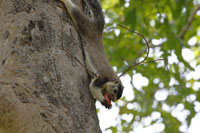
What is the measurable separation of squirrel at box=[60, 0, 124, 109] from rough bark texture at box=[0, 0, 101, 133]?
0.28m

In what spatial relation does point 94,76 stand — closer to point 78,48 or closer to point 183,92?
point 78,48

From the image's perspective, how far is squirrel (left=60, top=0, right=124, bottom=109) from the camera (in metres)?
2.77

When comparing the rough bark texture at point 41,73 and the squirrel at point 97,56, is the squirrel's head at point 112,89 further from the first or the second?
the rough bark texture at point 41,73

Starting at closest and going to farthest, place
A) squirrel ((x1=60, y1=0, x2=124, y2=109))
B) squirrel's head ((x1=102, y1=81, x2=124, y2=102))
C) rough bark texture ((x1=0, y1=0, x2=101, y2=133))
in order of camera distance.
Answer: rough bark texture ((x1=0, y1=0, x2=101, y2=133)) < squirrel ((x1=60, y1=0, x2=124, y2=109)) < squirrel's head ((x1=102, y1=81, x2=124, y2=102))

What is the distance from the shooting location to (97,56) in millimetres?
3098

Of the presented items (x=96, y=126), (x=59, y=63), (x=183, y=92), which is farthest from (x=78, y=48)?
(x=183, y=92)

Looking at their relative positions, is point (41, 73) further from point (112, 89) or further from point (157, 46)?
point (157, 46)

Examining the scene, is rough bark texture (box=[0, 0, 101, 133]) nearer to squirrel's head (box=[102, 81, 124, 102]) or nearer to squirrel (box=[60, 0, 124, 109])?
squirrel (box=[60, 0, 124, 109])

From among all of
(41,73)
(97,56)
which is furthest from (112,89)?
(41,73)

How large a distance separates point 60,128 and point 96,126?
34cm

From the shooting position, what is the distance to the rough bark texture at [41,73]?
5.82 feet

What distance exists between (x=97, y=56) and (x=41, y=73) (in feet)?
3.86

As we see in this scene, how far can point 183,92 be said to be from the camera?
154 inches

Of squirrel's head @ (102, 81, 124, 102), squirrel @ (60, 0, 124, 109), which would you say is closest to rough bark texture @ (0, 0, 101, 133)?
squirrel @ (60, 0, 124, 109)
